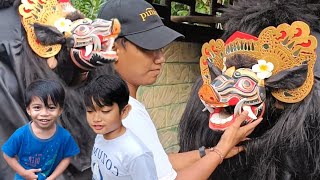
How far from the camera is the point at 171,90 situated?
2.94 metres

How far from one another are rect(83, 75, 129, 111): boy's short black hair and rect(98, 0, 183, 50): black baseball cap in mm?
139

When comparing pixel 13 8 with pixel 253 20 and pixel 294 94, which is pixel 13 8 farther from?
pixel 294 94

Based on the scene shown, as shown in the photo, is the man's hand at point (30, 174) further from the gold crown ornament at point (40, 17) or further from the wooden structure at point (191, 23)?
the wooden structure at point (191, 23)

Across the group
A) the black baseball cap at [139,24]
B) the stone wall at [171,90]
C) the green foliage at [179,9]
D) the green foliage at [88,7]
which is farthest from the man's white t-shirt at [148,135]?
the green foliage at [179,9]

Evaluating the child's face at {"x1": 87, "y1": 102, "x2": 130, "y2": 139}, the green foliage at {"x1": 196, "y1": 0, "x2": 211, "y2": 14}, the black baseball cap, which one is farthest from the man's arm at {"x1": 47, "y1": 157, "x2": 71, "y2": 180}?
the green foliage at {"x1": 196, "y1": 0, "x2": 211, "y2": 14}

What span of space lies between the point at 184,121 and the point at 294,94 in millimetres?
356

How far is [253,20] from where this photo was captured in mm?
1398

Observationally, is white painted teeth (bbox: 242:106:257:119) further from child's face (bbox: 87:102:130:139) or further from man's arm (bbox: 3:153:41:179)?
man's arm (bbox: 3:153:41:179)

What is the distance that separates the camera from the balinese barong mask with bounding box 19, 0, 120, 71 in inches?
51.4

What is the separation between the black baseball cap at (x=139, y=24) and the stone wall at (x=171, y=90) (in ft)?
4.57

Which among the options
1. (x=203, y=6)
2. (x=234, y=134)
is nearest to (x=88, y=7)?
(x=234, y=134)

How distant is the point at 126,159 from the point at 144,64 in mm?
257

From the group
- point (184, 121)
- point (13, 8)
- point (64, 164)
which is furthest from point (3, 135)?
point (184, 121)

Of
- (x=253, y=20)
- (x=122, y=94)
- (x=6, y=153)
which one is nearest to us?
(x=122, y=94)
